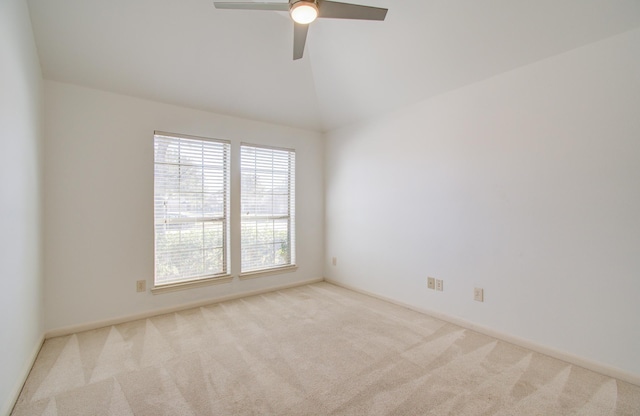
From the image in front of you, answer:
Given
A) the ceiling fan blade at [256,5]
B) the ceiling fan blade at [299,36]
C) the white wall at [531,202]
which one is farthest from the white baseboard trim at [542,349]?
the ceiling fan blade at [256,5]

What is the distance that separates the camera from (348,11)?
6.20ft

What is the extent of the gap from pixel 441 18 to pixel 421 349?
8.88 ft

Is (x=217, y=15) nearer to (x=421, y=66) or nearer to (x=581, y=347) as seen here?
(x=421, y=66)

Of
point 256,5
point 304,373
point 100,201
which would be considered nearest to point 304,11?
point 256,5

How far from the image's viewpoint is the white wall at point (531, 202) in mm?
2033

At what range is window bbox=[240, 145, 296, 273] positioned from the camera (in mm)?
3862

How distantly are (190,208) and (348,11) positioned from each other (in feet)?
8.62

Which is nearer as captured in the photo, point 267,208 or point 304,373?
point 304,373

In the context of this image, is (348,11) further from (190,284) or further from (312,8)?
(190,284)

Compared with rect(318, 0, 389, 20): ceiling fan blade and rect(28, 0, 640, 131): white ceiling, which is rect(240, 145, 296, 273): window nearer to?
rect(28, 0, 640, 131): white ceiling

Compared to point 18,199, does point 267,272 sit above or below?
below

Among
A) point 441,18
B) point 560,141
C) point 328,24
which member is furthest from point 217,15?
point 560,141

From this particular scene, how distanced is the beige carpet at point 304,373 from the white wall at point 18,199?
0.29 m

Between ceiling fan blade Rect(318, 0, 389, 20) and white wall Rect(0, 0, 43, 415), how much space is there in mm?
1810
